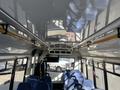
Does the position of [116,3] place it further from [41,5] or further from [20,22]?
[20,22]

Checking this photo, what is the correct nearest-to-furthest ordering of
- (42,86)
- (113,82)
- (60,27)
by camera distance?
(60,27) → (113,82) → (42,86)

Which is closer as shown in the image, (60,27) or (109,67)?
(60,27)

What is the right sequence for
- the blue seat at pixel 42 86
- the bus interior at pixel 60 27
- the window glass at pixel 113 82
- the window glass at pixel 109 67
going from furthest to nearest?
the blue seat at pixel 42 86 → the window glass at pixel 109 67 → the window glass at pixel 113 82 → the bus interior at pixel 60 27

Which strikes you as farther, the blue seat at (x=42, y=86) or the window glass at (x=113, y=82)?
the blue seat at (x=42, y=86)

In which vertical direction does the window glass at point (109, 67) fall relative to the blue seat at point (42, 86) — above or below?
above

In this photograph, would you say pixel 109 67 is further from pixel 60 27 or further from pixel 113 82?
Result: pixel 60 27

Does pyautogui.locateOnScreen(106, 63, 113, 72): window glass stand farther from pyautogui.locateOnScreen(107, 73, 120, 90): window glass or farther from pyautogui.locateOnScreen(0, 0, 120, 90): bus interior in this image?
pyautogui.locateOnScreen(107, 73, 120, 90): window glass

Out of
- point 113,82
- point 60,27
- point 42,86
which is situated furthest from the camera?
point 42,86

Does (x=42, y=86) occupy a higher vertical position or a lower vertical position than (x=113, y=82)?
lower

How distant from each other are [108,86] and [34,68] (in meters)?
4.05

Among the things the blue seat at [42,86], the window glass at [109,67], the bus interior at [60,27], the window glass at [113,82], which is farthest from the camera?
the blue seat at [42,86]

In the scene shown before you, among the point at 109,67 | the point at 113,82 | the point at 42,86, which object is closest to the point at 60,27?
the point at 109,67

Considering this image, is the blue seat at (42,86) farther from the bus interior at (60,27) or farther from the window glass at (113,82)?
the window glass at (113,82)

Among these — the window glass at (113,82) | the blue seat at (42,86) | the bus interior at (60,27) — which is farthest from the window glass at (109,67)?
the blue seat at (42,86)
